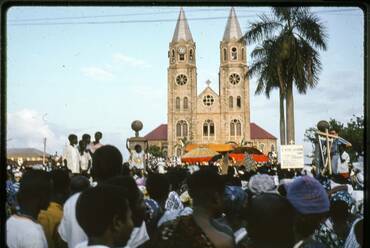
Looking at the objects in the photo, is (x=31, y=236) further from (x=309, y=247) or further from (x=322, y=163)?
(x=322, y=163)

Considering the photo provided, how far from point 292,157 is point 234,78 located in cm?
7056

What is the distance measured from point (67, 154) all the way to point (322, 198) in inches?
203

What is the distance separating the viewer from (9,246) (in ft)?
10.8

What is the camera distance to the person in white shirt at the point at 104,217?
2.81 m

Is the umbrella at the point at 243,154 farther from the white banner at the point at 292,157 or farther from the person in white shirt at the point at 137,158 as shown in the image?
the person in white shirt at the point at 137,158

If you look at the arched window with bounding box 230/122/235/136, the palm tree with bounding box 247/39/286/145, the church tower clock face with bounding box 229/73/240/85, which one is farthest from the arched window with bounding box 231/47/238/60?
the palm tree with bounding box 247/39/286/145

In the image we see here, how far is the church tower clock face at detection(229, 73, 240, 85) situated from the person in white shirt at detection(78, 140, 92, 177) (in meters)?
72.0

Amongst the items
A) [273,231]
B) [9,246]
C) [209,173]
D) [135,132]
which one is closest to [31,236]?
[9,246]

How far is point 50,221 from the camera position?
4.07 metres

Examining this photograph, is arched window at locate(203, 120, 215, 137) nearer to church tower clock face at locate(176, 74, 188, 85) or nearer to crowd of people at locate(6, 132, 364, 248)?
church tower clock face at locate(176, 74, 188, 85)

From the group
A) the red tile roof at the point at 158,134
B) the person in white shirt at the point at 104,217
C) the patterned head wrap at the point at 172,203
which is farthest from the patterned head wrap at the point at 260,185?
the red tile roof at the point at 158,134

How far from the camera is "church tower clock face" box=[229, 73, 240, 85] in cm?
7894

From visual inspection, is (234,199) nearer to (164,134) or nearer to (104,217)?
(104,217)

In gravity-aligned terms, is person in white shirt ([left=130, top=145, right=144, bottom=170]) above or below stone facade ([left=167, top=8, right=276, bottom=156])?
below
